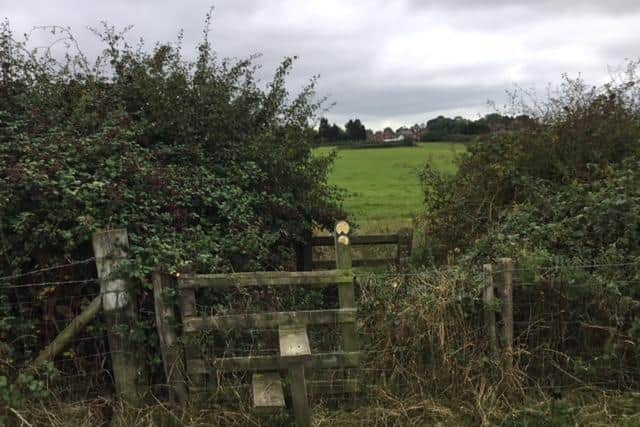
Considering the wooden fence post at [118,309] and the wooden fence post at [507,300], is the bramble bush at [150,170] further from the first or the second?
the wooden fence post at [507,300]

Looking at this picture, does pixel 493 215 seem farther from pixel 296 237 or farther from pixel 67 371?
pixel 67 371

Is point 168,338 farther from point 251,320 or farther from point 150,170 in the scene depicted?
point 150,170

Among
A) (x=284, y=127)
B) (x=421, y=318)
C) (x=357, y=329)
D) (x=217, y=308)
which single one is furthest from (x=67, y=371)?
(x=284, y=127)

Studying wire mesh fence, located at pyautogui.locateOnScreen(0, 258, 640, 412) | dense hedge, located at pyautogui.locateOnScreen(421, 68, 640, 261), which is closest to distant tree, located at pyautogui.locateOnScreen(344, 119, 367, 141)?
dense hedge, located at pyautogui.locateOnScreen(421, 68, 640, 261)

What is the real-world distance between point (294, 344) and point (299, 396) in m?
0.45

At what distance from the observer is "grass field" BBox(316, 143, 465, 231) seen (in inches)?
496

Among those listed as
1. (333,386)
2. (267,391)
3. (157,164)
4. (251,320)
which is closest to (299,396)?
(267,391)

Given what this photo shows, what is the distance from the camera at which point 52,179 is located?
18.4 feet

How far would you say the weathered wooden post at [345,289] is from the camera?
477 centimetres

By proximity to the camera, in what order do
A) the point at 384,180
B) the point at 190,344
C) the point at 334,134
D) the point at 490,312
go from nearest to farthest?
the point at 190,344 < the point at 490,312 < the point at 334,134 < the point at 384,180

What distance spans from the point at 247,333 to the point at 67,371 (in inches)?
68.2

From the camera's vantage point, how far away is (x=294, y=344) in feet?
14.3

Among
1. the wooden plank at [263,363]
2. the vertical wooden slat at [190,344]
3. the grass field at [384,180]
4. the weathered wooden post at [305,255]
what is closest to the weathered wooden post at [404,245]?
the grass field at [384,180]

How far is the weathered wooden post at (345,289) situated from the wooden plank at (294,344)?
42cm
